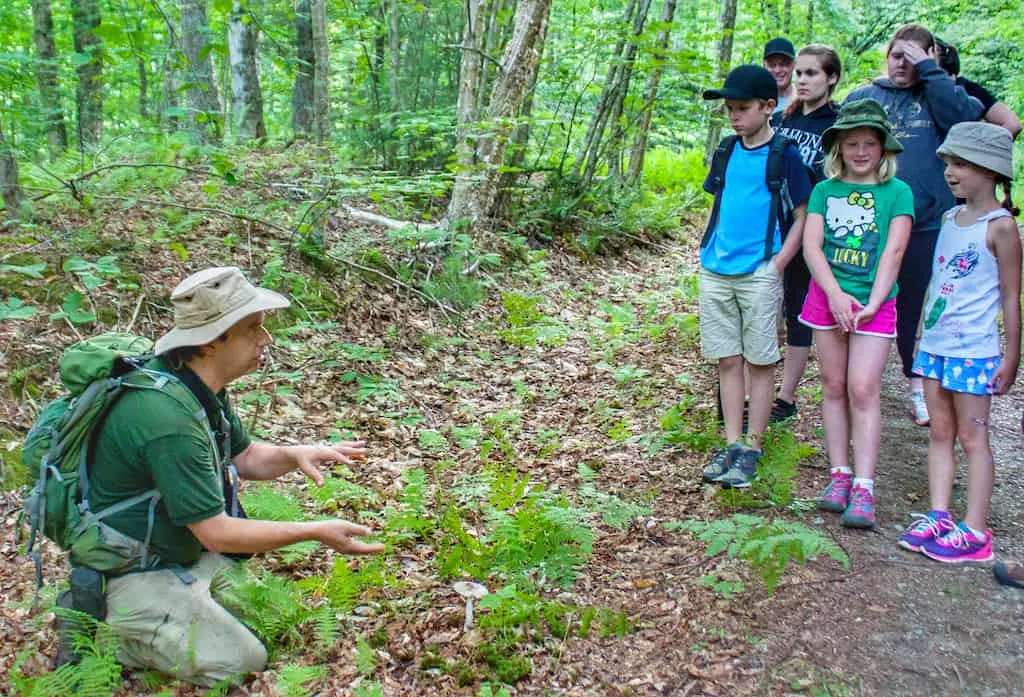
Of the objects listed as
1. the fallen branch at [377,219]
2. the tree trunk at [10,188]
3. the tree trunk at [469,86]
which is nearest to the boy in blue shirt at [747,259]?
the tree trunk at [469,86]

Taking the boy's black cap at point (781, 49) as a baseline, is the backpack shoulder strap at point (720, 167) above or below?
below

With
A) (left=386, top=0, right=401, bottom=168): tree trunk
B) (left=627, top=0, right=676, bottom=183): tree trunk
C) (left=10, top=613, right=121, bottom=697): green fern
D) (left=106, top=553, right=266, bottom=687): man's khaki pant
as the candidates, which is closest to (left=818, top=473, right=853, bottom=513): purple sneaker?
(left=106, top=553, right=266, bottom=687): man's khaki pant

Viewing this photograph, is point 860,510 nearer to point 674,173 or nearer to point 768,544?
point 768,544

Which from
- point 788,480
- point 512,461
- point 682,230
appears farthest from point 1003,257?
point 682,230

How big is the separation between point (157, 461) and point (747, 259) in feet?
10.7

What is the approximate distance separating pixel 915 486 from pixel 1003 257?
5.25 feet

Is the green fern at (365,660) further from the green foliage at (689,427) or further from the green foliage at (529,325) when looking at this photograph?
the green foliage at (529,325)

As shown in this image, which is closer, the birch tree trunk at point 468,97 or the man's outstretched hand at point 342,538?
the man's outstretched hand at point 342,538

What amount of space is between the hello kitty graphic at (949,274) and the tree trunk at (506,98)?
537cm

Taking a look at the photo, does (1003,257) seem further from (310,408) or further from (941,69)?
→ (310,408)

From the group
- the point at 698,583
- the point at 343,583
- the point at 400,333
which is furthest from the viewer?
the point at 400,333

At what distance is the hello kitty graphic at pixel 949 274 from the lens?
12.3 ft

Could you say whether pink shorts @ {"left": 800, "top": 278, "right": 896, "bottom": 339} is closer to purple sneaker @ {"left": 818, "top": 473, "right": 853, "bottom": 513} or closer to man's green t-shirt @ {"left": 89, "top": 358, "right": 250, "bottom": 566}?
purple sneaker @ {"left": 818, "top": 473, "right": 853, "bottom": 513}

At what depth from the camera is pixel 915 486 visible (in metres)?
4.63
